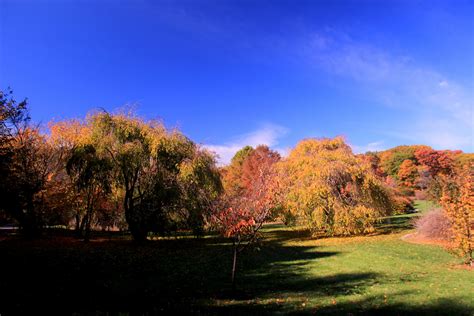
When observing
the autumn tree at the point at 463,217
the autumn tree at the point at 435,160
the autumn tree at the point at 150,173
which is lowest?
the autumn tree at the point at 463,217

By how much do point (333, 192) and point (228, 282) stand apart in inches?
616

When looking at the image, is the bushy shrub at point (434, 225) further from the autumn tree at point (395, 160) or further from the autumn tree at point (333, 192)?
the autumn tree at point (395, 160)

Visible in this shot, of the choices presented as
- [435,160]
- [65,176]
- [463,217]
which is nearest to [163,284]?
[463,217]

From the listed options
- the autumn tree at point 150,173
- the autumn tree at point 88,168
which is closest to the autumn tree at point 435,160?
the autumn tree at point 150,173

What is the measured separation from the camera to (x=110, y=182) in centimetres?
1941

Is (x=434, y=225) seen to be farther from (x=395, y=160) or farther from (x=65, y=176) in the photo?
(x=395, y=160)

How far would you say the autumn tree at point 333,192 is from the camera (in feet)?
77.3

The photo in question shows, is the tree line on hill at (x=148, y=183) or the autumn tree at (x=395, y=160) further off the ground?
the autumn tree at (x=395, y=160)

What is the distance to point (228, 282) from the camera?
1066 centimetres

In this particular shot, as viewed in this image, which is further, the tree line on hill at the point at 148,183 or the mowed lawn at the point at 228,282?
the tree line on hill at the point at 148,183

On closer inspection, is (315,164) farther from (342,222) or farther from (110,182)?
(110,182)

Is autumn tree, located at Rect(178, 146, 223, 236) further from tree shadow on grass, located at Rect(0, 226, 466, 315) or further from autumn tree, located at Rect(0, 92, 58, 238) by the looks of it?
autumn tree, located at Rect(0, 92, 58, 238)

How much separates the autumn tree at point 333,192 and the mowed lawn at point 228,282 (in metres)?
5.98

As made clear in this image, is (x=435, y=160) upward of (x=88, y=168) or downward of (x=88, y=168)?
upward
